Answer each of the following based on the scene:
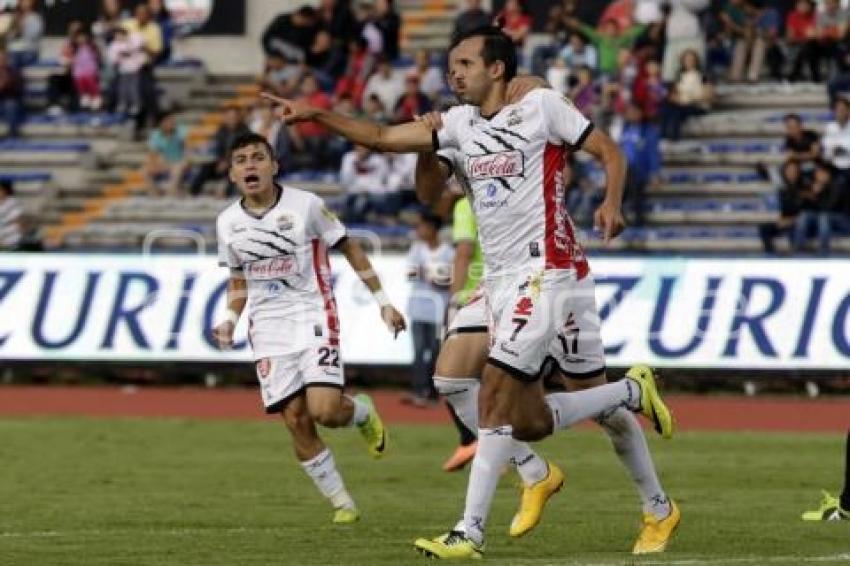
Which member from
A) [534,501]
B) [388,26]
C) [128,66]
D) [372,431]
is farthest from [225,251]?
[128,66]

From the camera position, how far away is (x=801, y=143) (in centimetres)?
3025

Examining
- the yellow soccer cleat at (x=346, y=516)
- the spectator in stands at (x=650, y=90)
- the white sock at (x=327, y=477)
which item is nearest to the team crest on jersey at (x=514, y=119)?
the yellow soccer cleat at (x=346, y=516)

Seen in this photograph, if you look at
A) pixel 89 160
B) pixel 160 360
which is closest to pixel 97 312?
pixel 160 360

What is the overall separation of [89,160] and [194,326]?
27.9 ft

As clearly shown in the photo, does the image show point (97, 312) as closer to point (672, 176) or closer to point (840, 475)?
point (672, 176)

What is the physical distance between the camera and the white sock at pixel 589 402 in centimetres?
1238

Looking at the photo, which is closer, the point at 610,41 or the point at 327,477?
the point at 327,477

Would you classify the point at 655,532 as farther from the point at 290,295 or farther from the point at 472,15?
the point at 472,15

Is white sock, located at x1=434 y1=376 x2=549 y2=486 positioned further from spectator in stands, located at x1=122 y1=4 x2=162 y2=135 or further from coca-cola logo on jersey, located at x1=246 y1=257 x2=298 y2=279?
spectator in stands, located at x1=122 y1=4 x2=162 y2=135

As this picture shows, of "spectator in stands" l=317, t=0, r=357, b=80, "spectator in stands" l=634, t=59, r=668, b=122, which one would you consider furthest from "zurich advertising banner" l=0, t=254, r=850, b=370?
"spectator in stands" l=317, t=0, r=357, b=80

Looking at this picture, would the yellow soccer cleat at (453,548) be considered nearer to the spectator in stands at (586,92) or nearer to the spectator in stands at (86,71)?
the spectator in stands at (586,92)

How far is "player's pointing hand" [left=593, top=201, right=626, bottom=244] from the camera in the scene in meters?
11.7

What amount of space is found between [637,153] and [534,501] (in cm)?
1843

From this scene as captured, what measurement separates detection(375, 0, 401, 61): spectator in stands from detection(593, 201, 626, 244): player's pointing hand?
75.8 feet
